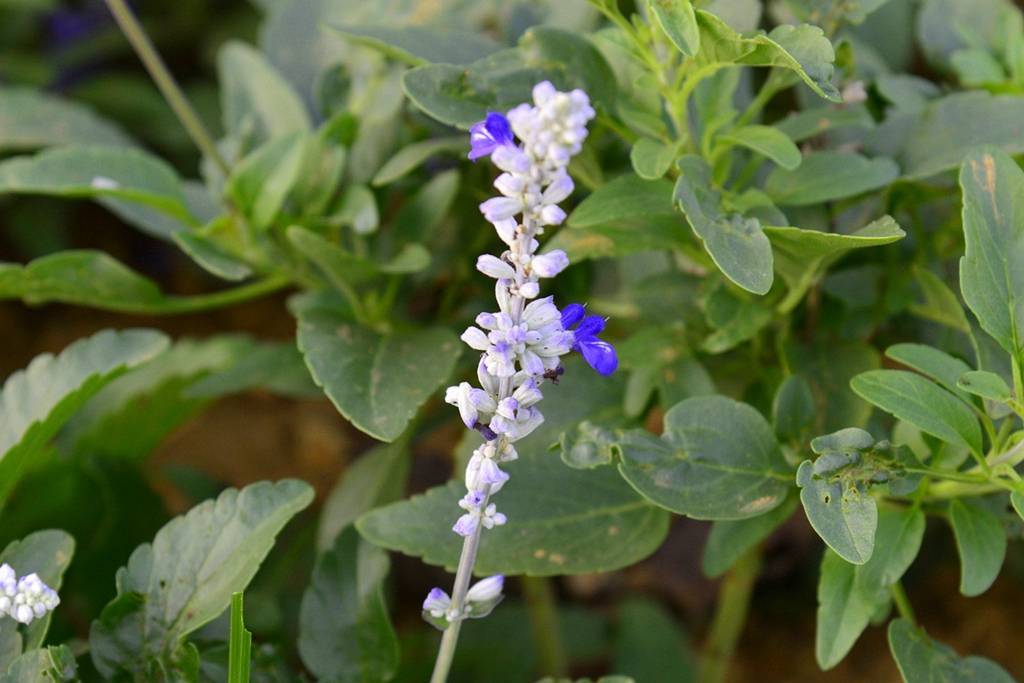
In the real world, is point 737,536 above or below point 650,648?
above

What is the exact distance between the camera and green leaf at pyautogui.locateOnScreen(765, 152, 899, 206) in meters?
1.08

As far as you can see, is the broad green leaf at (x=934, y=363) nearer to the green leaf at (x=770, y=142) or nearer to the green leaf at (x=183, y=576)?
the green leaf at (x=770, y=142)

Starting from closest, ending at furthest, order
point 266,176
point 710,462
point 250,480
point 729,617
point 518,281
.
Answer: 1. point 518,281
2. point 710,462
3. point 266,176
4. point 729,617
5. point 250,480

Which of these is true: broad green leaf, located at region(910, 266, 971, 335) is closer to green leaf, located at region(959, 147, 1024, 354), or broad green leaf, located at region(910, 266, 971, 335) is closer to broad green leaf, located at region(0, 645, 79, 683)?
green leaf, located at region(959, 147, 1024, 354)

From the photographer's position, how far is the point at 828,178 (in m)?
1.09

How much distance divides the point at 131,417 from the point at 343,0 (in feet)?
2.05

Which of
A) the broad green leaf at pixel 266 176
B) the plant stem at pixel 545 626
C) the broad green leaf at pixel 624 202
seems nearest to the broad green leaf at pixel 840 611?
the broad green leaf at pixel 624 202

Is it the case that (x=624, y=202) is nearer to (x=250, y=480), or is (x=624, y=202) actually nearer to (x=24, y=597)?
(x=24, y=597)

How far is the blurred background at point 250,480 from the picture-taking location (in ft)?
4.78

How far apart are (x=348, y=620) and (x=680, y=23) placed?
64 centimetres

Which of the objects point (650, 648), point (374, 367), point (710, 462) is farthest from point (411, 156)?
point (650, 648)

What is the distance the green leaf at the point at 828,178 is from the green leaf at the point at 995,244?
106 millimetres

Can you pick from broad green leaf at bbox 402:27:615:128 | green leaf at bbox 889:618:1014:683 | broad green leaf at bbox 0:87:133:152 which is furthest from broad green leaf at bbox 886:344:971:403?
broad green leaf at bbox 0:87:133:152

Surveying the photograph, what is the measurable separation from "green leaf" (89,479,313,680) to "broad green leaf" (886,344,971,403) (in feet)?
1.75
